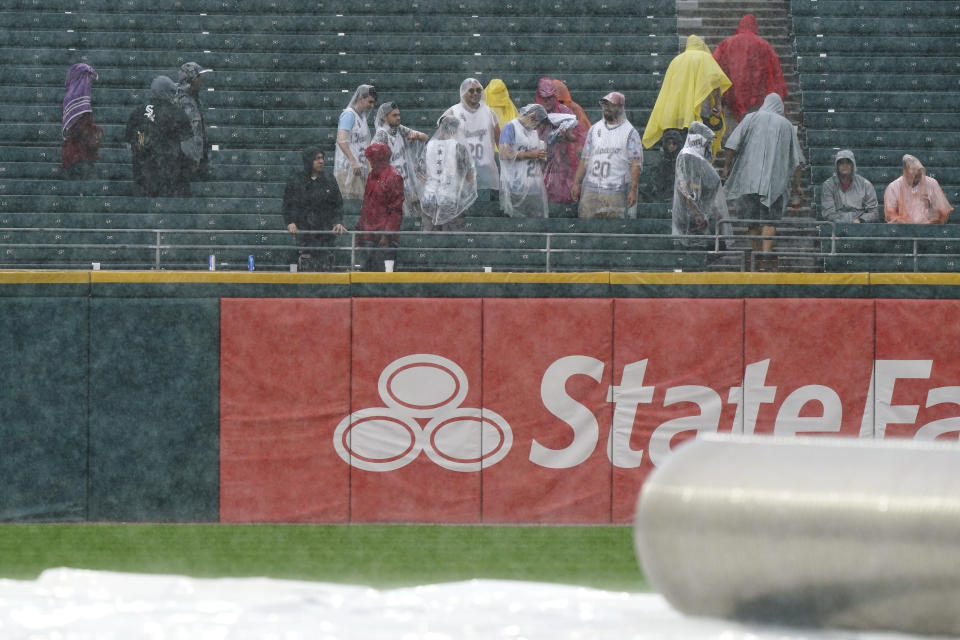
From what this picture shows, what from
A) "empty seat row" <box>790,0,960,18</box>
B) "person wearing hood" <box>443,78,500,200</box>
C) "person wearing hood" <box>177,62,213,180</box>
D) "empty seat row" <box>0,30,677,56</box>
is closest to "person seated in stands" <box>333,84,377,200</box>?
"person wearing hood" <box>443,78,500,200</box>

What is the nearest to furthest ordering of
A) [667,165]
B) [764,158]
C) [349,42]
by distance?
[764,158], [667,165], [349,42]

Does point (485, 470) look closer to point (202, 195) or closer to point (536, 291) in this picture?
point (536, 291)

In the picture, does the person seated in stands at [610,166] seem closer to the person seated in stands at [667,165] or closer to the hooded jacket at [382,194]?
the person seated in stands at [667,165]

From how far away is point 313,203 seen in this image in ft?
49.8

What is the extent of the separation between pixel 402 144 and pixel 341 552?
5172 mm

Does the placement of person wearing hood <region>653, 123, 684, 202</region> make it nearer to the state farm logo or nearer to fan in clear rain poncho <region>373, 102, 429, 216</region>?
fan in clear rain poncho <region>373, 102, 429, 216</region>

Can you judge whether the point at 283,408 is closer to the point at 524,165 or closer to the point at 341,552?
the point at 341,552

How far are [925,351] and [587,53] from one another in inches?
308

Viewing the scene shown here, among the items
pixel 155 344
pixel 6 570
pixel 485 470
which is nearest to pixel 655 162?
pixel 485 470

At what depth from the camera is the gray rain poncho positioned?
15.0 m

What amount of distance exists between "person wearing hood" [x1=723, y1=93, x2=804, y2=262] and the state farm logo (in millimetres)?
3123

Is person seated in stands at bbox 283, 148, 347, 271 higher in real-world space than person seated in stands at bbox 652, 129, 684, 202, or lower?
lower

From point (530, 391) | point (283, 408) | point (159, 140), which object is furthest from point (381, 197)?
point (159, 140)

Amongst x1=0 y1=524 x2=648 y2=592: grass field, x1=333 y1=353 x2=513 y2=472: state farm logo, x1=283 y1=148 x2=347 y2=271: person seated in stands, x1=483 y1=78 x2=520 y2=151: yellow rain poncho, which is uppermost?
x1=483 y1=78 x2=520 y2=151: yellow rain poncho
